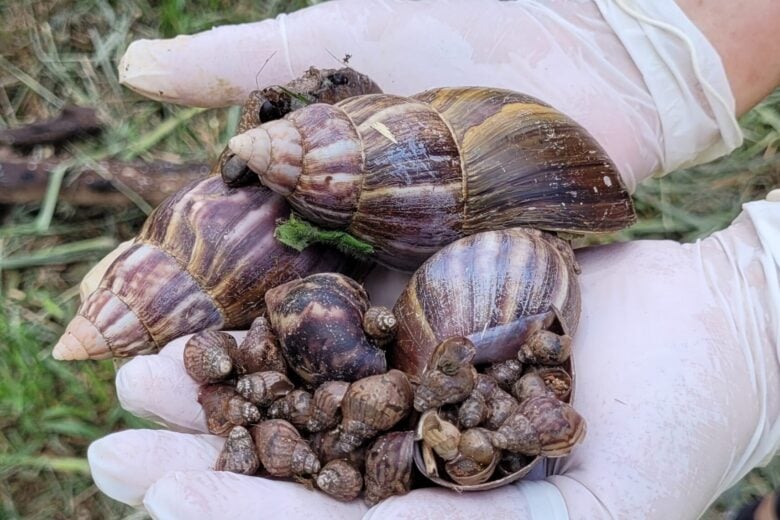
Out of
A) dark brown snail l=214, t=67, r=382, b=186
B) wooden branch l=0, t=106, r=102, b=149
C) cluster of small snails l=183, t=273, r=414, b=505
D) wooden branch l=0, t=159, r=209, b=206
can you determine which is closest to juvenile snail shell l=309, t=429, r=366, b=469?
cluster of small snails l=183, t=273, r=414, b=505

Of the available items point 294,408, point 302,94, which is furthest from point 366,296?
point 302,94

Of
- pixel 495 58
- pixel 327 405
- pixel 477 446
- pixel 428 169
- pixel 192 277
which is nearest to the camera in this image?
pixel 477 446

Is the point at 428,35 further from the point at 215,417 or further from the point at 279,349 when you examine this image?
the point at 215,417

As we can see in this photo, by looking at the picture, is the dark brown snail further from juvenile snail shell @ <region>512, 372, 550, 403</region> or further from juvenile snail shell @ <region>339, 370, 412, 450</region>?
juvenile snail shell @ <region>512, 372, 550, 403</region>

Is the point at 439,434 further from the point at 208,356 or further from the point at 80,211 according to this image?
the point at 80,211

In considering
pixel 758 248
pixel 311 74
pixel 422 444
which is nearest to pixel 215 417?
pixel 422 444

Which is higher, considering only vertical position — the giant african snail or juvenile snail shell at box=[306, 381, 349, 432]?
the giant african snail

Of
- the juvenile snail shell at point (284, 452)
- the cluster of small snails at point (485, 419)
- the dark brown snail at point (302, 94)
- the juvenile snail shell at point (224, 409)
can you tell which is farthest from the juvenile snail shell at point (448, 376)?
the dark brown snail at point (302, 94)
